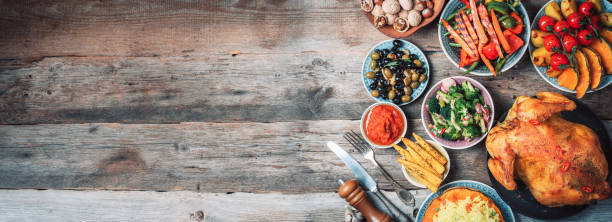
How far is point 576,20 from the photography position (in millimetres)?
1654

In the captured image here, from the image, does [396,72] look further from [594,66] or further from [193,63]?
[193,63]

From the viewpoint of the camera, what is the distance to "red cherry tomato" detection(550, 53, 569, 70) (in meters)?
1.67

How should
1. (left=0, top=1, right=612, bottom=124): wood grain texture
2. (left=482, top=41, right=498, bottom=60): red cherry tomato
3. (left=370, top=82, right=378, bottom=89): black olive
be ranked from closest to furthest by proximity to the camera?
(left=482, top=41, right=498, bottom=60): red cherry tomato → (left=370, top=82, right=378, bottom=89): black olive → (left=0, top=1, right=612, bottom=124): wood grain texture

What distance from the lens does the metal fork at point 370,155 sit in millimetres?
2000

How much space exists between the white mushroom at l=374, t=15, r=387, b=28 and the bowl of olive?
113 mm

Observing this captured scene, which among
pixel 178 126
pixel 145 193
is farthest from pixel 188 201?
pixel 178 126

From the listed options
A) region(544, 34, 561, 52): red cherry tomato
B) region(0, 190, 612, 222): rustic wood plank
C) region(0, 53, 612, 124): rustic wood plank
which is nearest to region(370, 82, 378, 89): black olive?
region(0, 53, 612, 124): rustic wood plank

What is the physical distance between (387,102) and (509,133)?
2.06ft

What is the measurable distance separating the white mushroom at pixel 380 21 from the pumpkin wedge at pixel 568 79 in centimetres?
93

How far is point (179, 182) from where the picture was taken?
7.25ft

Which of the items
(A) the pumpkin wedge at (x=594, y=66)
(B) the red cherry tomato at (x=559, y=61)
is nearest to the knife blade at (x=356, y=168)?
(B) the red cherry tomato at (x=559, y=61)

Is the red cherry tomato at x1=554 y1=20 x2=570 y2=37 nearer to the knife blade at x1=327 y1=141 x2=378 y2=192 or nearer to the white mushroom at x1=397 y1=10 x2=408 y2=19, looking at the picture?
the white mushroom at x1=397 y1=10 x2=408 y2=19

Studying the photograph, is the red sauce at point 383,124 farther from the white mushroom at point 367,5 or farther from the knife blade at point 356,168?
the white mushroom at point 367,5

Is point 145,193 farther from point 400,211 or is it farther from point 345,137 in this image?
point 400,211
